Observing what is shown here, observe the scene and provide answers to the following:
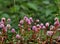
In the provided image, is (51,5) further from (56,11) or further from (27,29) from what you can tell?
(27,29)

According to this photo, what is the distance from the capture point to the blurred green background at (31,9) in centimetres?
361

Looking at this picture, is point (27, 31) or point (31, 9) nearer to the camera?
point (27, 31)

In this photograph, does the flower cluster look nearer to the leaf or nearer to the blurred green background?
the blurred green background

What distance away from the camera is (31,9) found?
398 cm

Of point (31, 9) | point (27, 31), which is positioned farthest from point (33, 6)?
point (27, 31)

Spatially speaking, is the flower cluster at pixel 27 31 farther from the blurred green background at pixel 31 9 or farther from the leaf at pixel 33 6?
the leaf at pixel 33 6

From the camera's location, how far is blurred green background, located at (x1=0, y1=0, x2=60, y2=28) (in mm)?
3612

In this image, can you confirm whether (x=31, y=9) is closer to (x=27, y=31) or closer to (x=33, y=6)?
(x=33, y=6)

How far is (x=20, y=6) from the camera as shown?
3.96 m

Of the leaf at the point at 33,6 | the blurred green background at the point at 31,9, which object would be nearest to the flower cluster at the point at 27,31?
the blurred green background at the point at 31,9

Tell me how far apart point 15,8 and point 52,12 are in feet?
1.81

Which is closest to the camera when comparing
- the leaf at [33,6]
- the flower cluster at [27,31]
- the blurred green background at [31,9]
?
the flower cluster at [27,31]

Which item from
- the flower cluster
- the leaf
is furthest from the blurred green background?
the flower cluster

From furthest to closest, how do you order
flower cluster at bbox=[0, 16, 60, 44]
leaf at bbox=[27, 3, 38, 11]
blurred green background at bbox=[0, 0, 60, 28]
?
leaf at bbox=[27, 3, 38, 11], blurred green background at bbox=[0, 0, 60, 28], flower cluster at bbox=[0, 16, 60, 44]
